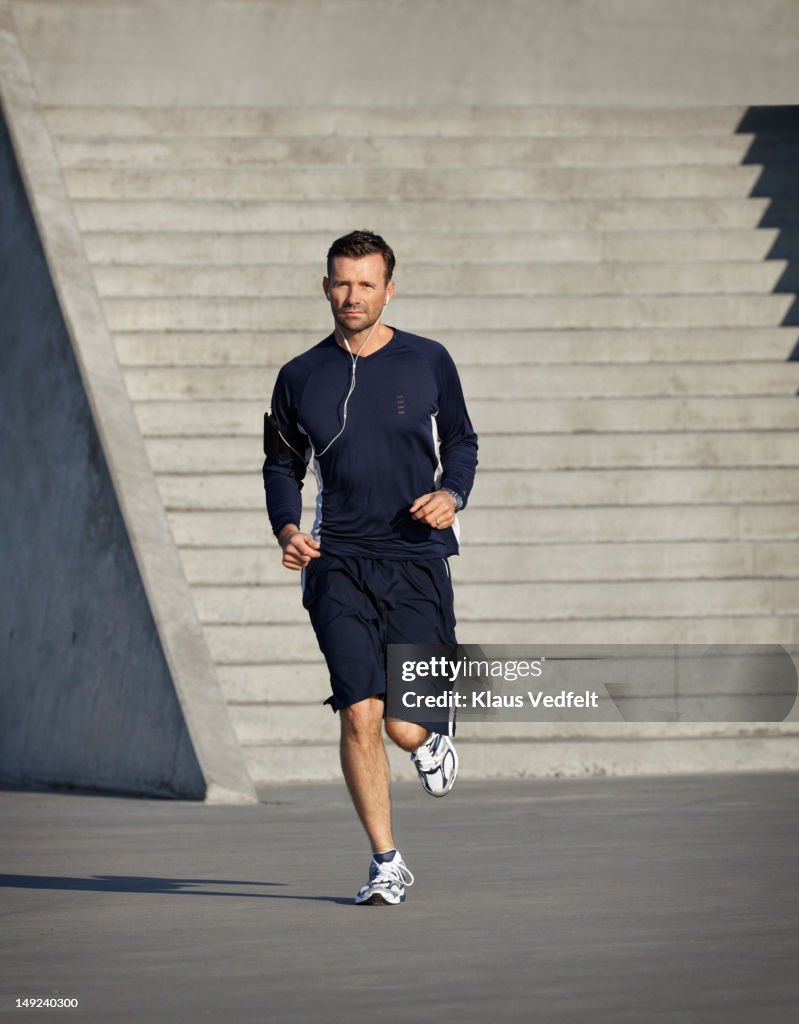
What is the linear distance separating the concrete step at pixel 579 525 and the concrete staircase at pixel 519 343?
0.02 meters

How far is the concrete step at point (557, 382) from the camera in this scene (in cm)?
1364

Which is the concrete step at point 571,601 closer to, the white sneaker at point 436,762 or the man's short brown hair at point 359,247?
the white sneaker at point 436,762

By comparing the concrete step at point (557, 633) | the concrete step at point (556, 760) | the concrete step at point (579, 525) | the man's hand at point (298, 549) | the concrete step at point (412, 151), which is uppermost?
the concrete step at point (412, 151)

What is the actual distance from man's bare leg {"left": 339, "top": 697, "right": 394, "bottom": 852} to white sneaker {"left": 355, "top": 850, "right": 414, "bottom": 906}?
53 mm

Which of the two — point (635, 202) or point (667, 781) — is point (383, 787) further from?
point (635, 202)

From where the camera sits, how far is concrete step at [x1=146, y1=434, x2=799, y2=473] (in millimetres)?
13000

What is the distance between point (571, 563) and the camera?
12.4 meters

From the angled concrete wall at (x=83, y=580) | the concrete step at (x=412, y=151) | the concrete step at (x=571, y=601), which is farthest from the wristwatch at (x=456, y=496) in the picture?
the concrete step at (x=412, y=151)

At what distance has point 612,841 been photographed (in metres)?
8.23

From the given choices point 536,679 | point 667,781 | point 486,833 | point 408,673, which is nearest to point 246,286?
point 536,679

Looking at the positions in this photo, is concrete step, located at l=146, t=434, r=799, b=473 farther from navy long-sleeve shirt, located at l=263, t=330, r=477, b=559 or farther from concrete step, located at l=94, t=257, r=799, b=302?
navy long-sleeve shirt, located at l=263, t=330, r=477, b=559

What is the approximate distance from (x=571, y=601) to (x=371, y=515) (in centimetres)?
550

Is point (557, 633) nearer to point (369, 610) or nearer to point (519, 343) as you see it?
point (519, 343)
